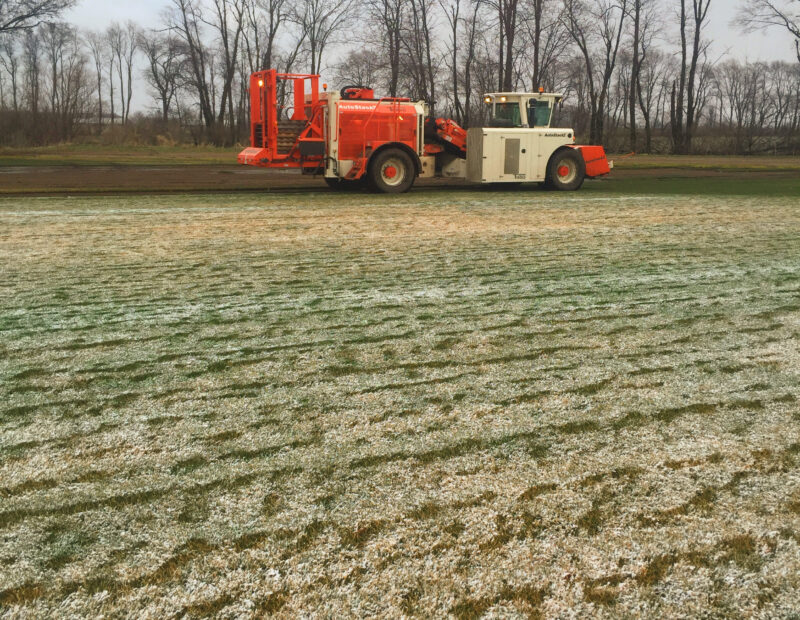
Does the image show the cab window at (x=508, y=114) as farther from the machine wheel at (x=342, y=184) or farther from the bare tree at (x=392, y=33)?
the bare tree at (x=392, y=33)

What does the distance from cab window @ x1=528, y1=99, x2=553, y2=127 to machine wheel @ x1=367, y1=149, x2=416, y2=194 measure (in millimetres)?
2640

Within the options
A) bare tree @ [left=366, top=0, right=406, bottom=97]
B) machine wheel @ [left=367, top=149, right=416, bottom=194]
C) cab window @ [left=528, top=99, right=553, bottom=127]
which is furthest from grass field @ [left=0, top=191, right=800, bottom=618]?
bare tree @ [left=366, top=0, right=406, bottom=97]

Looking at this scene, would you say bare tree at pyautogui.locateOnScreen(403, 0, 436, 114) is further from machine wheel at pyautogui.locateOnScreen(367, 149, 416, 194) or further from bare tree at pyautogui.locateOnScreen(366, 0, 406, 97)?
machine wheel at pyautogui.locateOnScreen(367, 149, 416, 194)

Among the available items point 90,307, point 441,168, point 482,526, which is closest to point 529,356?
point 482,526

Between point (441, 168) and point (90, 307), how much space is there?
435 inches

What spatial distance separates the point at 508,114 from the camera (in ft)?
45.3

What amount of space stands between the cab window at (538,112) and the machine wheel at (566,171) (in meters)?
0.72

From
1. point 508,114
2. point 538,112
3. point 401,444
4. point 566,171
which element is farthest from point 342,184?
point 401,444

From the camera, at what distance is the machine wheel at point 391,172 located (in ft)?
41.7

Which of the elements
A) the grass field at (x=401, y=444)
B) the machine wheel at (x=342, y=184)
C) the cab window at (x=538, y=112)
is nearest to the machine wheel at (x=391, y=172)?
the machine wheel at (x=342, y=184)

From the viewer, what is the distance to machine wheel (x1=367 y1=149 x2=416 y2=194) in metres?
12.7

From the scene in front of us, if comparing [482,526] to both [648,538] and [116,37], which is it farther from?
[116,37]

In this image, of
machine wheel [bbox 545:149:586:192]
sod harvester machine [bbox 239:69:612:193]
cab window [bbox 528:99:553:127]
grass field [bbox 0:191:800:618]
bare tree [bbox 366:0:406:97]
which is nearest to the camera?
grass field [bbox 0:191:800:618]

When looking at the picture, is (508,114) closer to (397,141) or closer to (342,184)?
(397,141)
